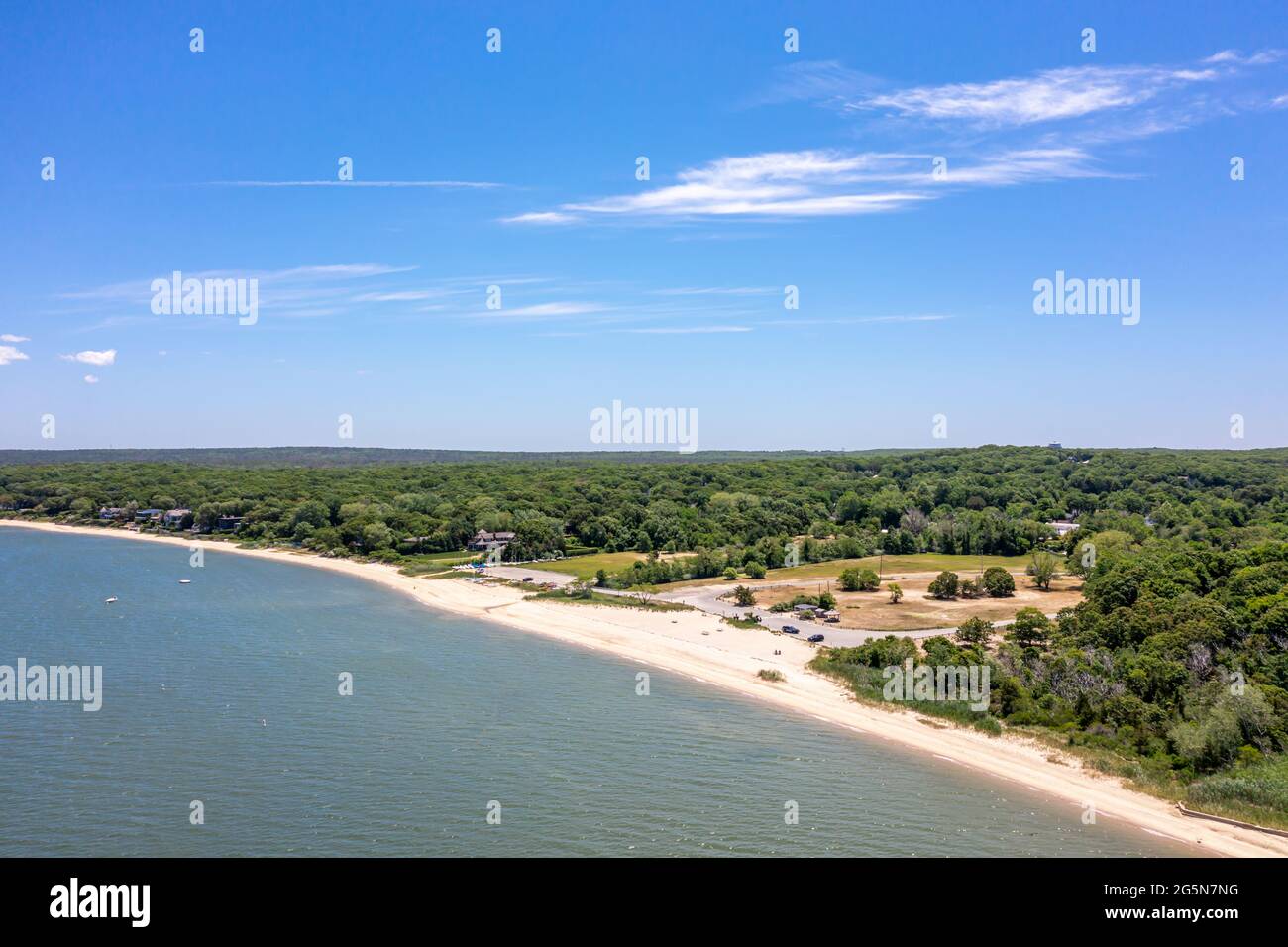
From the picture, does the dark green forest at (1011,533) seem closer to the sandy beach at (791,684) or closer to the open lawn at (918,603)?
the sandy beach at (791,684)

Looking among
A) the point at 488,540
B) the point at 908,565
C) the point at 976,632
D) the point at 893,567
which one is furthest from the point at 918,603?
the point at 488,540

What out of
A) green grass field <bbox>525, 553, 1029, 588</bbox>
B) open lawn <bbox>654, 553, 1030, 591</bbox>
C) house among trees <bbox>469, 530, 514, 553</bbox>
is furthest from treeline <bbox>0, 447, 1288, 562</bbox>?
green grass field <bbox>525, 553, 1029, 588</bbox>

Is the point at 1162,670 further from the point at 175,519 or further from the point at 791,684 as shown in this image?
the point at 175,519

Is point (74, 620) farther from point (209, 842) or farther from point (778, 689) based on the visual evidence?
point (778, 689)

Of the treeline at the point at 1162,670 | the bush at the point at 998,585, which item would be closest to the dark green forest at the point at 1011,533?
the treeline at the point at 1162,670

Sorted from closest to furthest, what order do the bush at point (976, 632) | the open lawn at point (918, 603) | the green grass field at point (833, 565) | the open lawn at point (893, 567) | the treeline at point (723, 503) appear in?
the bush at point (976, 632) < the open lawn at point (918, 603) < the open lawn at point (893, 567) < the green grass field at point (833, 565) < the treeline at point (723, 503)

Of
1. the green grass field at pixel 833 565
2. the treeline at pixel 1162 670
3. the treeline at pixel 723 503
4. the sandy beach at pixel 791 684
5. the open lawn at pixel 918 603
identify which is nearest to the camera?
the sandy beach at pixel 791 684

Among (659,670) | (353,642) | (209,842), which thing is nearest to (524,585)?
(353,642)
